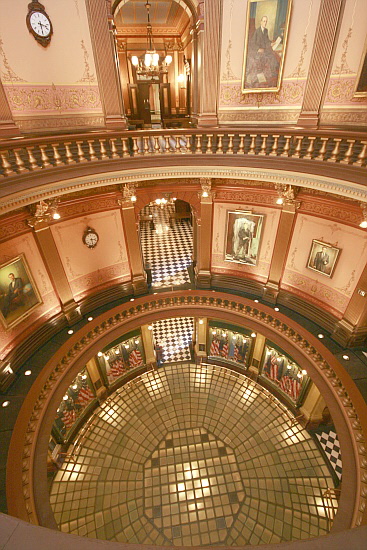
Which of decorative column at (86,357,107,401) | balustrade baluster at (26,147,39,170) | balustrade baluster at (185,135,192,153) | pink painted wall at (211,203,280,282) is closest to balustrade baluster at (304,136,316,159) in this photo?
pink painted wall at (211,203,280,282)

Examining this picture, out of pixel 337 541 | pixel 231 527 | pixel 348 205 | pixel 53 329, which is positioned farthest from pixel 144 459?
pixel 348 205

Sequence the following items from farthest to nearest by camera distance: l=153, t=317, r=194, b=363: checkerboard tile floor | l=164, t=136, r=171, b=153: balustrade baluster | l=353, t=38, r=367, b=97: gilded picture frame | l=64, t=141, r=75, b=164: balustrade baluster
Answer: l=153, t=317, r=194, b=363: checkerboard tile floor
l=164, t=136, r=171, b=153: balustrade baluster
l=353, t=38, r=367, b=97: gilded picture frame
l=64, t=141, r=75, b=164: balustrade baluster

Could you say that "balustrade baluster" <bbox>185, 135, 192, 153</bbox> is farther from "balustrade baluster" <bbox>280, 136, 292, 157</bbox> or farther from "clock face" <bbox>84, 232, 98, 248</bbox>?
"clock face" <bbox>84, 232, 98, 248</bbox>

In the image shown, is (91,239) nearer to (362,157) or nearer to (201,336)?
(201,336)

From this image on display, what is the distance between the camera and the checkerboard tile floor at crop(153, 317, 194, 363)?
10.6m

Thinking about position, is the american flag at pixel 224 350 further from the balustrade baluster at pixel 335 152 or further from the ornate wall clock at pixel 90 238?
the balustrade baluster at pixel 335 152

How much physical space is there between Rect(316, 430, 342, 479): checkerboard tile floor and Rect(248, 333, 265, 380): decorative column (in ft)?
8.07

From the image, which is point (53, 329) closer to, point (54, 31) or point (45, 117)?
point (45, 117)

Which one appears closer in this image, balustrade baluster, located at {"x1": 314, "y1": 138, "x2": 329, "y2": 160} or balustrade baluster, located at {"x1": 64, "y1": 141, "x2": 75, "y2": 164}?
balustrade baluster, located at {"x1": 314, "y1": 138, "x2": 329, "y2": 160}

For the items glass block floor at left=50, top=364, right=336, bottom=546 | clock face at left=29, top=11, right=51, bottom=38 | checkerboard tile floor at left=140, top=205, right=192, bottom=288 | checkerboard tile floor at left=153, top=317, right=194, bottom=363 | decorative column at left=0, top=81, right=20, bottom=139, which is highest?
clock face at left=29, top=11, right=51, bottom=38

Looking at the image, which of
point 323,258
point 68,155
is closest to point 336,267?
point 323,258

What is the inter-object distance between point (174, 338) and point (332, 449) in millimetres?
5885

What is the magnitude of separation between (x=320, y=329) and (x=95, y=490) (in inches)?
293

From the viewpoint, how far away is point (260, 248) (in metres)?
9.94
